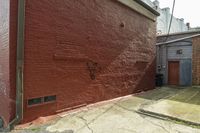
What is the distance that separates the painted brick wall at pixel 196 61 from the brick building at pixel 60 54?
621 cm

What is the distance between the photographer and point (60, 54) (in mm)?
5898

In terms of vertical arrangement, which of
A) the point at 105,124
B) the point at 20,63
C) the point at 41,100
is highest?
the point at 20,63

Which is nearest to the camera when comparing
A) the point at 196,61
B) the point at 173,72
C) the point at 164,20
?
the point at 196,61

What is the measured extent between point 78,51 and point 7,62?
237 centimetres

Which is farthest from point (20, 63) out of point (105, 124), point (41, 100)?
point (105, 124)

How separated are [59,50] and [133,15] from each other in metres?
5.33

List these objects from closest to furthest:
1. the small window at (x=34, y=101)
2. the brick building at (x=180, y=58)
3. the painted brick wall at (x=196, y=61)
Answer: the small window at (x=34, y=101), the painted brick wall at (x=196, y=61), the brick building at (x=180, y=58)

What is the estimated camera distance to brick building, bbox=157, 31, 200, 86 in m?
12.9

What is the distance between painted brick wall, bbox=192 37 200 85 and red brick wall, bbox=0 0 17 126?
12.1 meters

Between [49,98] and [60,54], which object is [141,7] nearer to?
[60,54]

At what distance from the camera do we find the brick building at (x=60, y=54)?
193 inches

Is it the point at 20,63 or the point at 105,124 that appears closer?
the point at 20,63

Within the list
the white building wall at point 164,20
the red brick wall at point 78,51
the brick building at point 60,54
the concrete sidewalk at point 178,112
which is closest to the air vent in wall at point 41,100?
the brick building at point 60,54

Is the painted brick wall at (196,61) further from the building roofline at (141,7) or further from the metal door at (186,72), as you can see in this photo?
the building roofline at (141,7)
